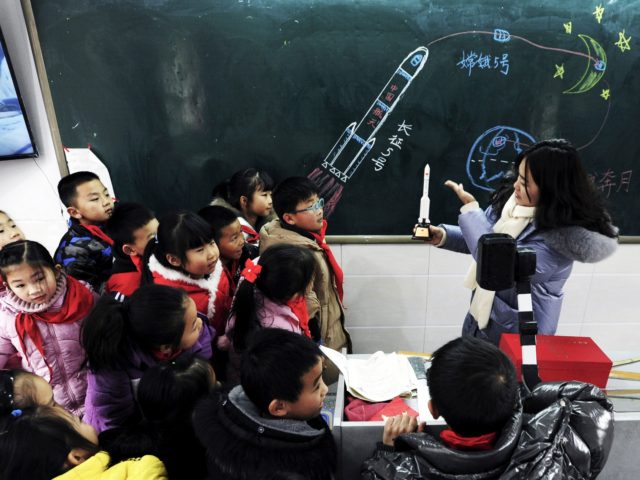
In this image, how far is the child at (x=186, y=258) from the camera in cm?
155

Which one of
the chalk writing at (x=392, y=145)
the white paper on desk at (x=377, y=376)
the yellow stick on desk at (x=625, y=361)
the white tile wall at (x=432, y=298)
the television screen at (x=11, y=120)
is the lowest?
the yellow stick on desk at (x=625, y=361)

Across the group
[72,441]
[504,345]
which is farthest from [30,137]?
[504,345]

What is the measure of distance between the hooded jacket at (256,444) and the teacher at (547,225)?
927 millimetres

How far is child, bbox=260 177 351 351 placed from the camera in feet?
6.05

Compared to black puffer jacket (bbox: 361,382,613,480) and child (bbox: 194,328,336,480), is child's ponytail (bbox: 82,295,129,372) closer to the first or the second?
child (bbox: 194,328,336,480)

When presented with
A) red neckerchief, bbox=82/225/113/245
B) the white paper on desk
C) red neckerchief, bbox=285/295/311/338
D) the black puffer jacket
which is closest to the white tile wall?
red neckerchief, bbox=285/295/311/338

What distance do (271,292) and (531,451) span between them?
0.89 metres

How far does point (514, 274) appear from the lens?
1122 millimetres

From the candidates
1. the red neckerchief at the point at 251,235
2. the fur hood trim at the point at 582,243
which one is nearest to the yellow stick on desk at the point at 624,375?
the fur hood trim at the point at 582,243

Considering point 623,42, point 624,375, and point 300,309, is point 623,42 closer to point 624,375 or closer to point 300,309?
point 624,375

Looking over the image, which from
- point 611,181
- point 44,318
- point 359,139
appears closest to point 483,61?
point 359,139

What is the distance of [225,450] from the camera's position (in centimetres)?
95

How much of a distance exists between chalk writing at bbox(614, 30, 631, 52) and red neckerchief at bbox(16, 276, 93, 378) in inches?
101

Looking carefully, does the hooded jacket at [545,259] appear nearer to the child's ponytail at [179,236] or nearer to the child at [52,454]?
Result: the child's ponytail at [179,236]
